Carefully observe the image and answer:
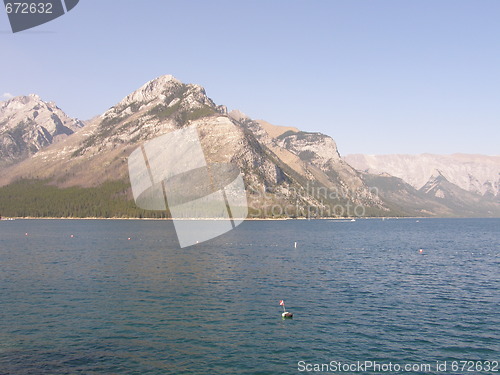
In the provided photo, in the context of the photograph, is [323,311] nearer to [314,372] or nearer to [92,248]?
[314,372]

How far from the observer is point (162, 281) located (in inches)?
3415

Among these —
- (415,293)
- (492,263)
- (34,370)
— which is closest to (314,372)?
(34,370)

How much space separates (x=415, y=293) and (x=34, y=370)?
64571mm

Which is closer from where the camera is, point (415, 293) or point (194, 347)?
point (194, 347)

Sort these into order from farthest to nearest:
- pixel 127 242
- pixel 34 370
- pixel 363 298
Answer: pixel 127 242
pixel 363 298
pixel 34 370

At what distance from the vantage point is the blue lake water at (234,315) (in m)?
46.0

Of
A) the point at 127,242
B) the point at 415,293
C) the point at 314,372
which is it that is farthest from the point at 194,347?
the point at 127,242

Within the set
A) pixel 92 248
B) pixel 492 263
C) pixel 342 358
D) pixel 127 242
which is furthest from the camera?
pixel 127 242

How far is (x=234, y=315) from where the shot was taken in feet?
202

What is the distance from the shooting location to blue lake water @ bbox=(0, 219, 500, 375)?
46.0 m

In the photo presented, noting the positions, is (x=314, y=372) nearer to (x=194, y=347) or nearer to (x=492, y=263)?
(x=194, y=347)

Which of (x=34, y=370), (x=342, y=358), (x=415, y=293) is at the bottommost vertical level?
(x=415, y=293)

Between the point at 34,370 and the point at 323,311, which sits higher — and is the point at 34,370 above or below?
above

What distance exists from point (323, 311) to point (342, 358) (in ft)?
60.5
